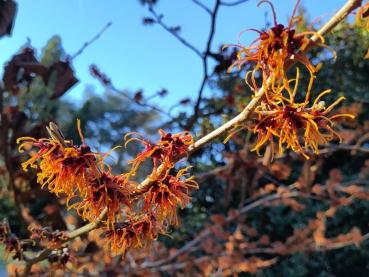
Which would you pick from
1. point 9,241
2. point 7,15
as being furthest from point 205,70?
point 9,241

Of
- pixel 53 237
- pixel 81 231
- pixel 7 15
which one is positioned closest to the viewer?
pixel 81 231

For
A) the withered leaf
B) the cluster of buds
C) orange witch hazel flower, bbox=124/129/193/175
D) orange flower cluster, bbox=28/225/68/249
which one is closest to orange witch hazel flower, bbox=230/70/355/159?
the cluster of buds

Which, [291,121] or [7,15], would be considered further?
[7,15]

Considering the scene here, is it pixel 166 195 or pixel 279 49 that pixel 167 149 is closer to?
pixel 166 195

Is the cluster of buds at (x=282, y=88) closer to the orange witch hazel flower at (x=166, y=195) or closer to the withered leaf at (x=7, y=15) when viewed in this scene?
the orange witch hazel flower at (x=166, y=195)

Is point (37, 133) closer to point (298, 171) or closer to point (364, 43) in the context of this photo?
point (298, 171)

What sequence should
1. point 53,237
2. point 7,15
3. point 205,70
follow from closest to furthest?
point 53,237
point 7,15
point 205,70

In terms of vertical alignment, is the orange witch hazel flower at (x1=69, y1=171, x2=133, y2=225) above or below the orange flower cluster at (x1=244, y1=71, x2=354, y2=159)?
below

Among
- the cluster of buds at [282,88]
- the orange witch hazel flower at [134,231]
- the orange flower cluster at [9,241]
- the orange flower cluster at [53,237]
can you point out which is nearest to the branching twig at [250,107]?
the cluster of buds at [282,88]

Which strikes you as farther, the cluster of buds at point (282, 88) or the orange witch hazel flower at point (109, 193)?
the orange witch hazel flower at point (109, 193)

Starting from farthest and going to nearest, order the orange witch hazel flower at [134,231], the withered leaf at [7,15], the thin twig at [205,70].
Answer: the thin twig at [205,70], the withered leaf at [7,15], the orange witch hazel flower at [134,231]

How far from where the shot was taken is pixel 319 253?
4004 mm

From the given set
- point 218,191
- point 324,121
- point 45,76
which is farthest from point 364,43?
point 324,121

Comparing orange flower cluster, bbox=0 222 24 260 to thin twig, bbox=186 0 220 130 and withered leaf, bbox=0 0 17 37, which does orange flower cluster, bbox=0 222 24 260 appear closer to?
withered leaf, bbox=0 0 17 37
